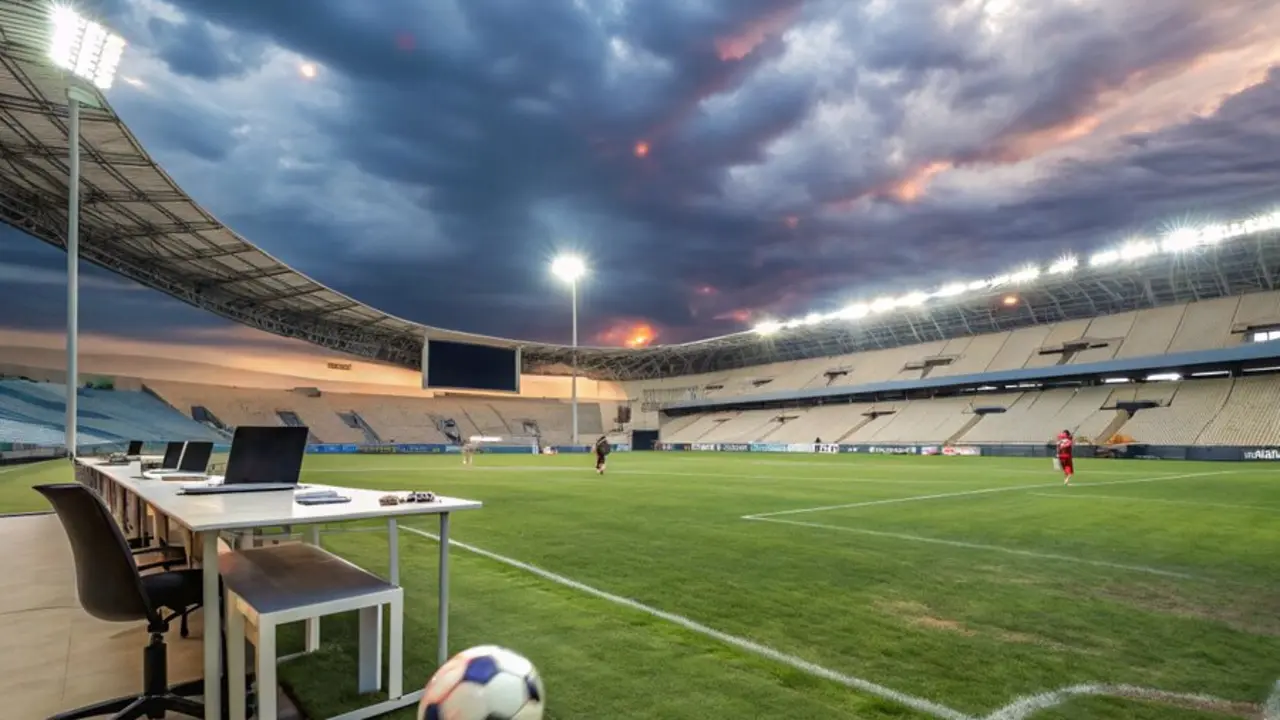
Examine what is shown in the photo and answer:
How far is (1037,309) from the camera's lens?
49.0m

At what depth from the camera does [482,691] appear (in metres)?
2.47

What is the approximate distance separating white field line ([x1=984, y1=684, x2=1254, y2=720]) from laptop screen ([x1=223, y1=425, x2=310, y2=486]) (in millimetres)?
5530

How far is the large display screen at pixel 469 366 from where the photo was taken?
55469 millimetres

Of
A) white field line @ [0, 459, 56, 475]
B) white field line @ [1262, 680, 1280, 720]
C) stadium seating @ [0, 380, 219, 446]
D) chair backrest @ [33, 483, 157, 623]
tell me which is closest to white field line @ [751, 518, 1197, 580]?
white field line @ [1262, 680, 1280, 720]

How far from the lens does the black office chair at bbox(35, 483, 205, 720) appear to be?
2943mm

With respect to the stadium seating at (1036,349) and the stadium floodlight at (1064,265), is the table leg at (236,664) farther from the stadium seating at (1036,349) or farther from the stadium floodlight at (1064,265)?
the stadium seating at (1036,349)

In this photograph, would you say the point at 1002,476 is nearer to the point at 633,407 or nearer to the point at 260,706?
the point at 260,706

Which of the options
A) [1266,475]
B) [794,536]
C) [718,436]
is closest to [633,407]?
[718,436]

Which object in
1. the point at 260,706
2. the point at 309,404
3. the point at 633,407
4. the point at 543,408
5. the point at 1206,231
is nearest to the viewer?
the point at 260,706

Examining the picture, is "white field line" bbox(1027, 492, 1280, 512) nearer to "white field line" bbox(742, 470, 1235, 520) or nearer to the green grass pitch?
"white field line" bbox(742, 470, 1235, 520)

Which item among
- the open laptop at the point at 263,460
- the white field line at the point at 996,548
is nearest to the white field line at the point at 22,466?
the open laptop at the point at 263,460

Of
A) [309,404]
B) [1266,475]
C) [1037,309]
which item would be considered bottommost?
[1266,475]

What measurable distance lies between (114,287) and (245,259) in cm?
1186

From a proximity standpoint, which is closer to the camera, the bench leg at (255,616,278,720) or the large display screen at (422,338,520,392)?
the bench leg at (255,616,278,720)
